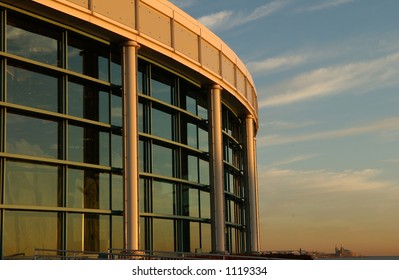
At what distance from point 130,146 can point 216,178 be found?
797 cm

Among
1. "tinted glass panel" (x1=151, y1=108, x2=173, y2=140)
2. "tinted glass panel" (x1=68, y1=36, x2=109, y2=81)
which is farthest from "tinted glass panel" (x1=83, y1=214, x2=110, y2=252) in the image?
"tinted glass panel" (x1=68, y1=36, x2=109, y2=81)

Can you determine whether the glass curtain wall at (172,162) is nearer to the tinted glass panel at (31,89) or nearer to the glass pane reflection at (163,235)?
the glass pane reflection at (163,235)

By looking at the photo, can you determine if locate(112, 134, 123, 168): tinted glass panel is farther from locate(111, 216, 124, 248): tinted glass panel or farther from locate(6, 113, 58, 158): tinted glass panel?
locate(6, 113, 58, 158): tinted glass panel

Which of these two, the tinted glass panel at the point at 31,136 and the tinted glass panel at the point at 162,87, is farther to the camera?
the tinted glass panel at the point at 162,87

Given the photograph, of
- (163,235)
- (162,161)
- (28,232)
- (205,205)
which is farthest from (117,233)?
(205,205)

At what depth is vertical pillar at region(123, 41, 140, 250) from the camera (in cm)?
2623

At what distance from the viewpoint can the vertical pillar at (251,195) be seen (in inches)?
1635

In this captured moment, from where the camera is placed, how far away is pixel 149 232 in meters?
28.5

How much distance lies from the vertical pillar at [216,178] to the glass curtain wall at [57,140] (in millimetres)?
7451

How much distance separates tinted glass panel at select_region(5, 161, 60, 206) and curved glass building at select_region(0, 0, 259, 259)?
4 cm

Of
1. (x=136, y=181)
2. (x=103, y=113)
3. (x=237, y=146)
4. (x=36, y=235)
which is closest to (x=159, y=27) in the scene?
(x=103, y=113)

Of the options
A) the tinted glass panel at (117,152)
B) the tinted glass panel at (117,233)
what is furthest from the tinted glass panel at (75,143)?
the tinted glass panel at (117,233)

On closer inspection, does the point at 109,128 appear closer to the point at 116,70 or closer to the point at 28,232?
the point at 116,70
